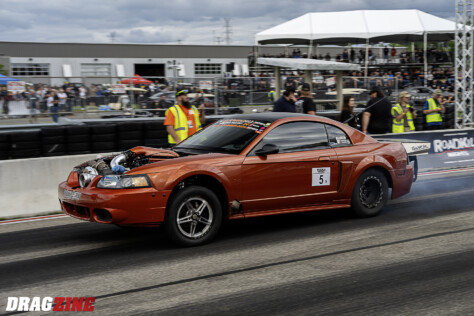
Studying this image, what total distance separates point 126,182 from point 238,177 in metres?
1.31

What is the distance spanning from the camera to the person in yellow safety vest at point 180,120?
10.1m

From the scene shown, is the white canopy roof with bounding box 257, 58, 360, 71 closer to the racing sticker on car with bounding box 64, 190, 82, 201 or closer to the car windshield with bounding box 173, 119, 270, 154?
the car windshield with bounding box 173, 119, 270, 154

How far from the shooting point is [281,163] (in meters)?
6.91

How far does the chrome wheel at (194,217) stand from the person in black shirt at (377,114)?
621cm

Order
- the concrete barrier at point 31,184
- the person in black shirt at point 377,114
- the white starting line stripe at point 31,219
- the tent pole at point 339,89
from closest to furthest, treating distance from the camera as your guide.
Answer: the white starting line stripe at point 31,219 → the concrete barrier at point 31,184 → the person in black shirt at point 377,114 → the tent pole at point 339,89

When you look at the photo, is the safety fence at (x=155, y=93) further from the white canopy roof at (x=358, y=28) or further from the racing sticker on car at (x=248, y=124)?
the white canopy roof at (x=358, y=28)

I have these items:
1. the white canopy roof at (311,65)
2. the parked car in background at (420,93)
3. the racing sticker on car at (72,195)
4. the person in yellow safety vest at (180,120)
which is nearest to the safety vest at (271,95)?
the white canopy roof at (311,65)

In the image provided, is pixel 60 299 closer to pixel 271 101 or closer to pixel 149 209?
pixel 149 209

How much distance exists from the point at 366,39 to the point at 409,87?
149 inches

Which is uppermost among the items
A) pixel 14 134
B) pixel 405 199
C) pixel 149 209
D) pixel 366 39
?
pixel 366 39

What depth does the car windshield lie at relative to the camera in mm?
6938

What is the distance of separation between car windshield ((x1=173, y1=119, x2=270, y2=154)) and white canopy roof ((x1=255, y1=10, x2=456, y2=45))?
25881 millimetres

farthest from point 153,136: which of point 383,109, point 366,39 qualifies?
point 366,39

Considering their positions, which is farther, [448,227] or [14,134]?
[14,134]
